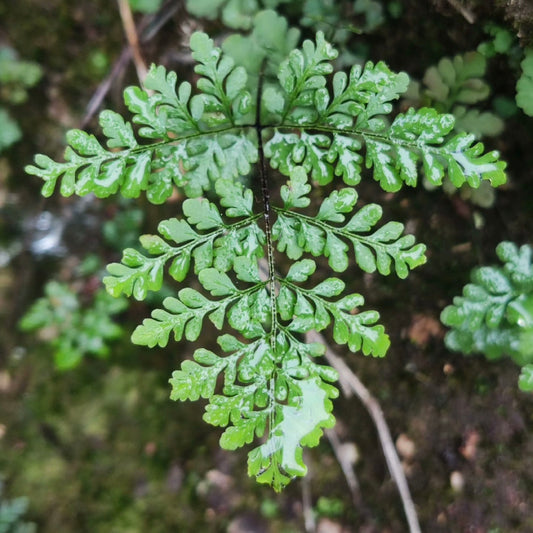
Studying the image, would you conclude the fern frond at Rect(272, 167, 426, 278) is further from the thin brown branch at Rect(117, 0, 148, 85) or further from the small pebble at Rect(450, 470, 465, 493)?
the thin brown branch at Rect(117, 0, 148, 85)

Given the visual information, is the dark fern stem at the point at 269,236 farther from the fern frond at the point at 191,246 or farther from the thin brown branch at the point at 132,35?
the thin brown branch at the point at 132,35

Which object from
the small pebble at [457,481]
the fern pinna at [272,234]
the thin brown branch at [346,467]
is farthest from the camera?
the thin brown branch at [346,467]

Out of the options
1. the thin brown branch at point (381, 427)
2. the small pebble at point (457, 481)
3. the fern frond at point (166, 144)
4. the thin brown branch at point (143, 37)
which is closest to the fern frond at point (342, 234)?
the fern frond at point (166, 144)

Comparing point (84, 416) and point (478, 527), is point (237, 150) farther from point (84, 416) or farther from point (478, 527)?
point (84, 416)

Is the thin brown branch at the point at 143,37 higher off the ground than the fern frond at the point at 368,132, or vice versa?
the thin brown branch at the point at 143,37

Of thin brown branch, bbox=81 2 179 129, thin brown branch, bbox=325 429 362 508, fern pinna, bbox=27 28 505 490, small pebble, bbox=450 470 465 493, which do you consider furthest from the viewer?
thin brown branch, bbox=81 2 179 129

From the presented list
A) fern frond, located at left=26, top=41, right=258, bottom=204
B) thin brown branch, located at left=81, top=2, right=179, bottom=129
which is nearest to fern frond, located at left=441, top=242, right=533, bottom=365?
fern frond, located at left=26, top=41, right=258, bottom=204
